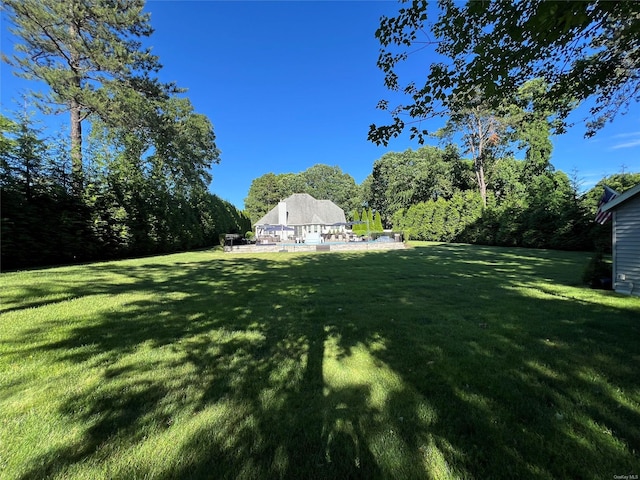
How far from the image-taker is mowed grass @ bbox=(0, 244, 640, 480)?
175cm

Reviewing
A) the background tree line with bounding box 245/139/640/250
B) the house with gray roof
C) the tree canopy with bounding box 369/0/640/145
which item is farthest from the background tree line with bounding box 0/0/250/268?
the background tree line with bounding box 245/139/640/250

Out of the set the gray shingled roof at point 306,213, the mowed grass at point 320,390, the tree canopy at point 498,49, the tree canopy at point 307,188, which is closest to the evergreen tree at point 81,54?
the mowed grass at point 320,390

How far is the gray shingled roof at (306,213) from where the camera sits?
124 feet

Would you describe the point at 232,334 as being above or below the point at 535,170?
below

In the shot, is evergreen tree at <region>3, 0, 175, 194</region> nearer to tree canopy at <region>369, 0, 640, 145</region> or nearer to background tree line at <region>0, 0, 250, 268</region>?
background tree line at <region>0, 0, 250, 268</region>

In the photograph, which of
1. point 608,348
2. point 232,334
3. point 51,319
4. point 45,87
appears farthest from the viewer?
point 45,87

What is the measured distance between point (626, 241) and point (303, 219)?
33506mm

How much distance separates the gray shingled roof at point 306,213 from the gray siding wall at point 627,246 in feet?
105

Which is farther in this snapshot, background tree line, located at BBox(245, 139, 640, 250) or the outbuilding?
background tree line, located at BBox(245, 139, 640, 250)

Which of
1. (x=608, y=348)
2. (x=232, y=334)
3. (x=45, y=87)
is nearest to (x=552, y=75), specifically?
(x=608, y=348)

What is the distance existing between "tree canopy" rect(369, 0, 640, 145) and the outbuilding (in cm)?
271

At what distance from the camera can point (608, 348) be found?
3322 millimetres

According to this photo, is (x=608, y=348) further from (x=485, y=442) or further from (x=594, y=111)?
(x=594, y=111)

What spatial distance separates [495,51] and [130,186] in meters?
17.6
